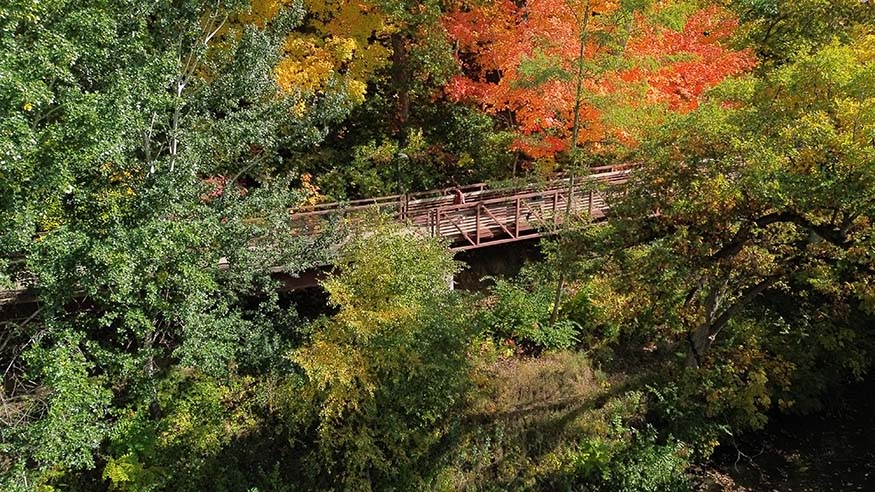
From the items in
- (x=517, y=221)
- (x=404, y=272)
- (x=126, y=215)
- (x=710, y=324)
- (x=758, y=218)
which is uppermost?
(x=126, y=215)

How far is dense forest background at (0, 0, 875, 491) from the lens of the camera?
8.09 meters

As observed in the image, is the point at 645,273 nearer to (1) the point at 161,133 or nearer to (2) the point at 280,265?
(2) the point at 280,265

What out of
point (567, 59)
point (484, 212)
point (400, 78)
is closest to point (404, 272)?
point (484, 212)

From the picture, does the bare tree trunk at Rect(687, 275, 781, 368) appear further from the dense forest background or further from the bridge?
the bridge

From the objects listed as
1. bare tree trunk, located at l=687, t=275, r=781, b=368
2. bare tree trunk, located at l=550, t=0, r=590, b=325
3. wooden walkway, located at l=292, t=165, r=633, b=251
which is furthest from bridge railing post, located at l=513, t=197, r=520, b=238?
bare tree trunk, located at l=687, t=275, r=781, b=368

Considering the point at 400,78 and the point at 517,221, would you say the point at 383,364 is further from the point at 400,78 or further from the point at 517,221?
the point at 400,78

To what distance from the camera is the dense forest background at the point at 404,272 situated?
809 cm

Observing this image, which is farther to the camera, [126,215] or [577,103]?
[577,103]

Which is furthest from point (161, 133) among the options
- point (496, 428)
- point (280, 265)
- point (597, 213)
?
point (597, 213)

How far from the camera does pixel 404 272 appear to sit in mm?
9422

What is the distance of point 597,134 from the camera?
12867 mm

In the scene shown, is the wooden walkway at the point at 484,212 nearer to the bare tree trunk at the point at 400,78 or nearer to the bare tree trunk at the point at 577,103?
the bare tree trunk at the point at 577,103

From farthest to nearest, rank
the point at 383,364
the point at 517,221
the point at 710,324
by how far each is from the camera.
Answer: the point at 517,221, the point at 710,324, the point at 383,364

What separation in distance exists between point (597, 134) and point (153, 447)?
1057 cm
